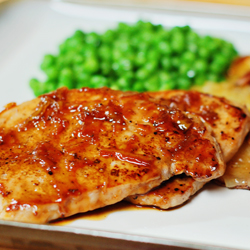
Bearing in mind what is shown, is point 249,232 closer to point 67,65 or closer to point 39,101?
point 39,101

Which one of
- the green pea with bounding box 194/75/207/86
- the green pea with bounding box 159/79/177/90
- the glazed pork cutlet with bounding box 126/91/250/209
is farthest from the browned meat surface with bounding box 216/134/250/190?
the green pea with bounding box 194/75/207/86

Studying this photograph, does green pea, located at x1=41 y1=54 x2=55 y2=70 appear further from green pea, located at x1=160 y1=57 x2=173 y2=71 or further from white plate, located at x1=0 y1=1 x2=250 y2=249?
green pea, located at x1=160 y1=57 x2=173 y2=71

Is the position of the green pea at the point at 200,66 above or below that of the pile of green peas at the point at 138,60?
below

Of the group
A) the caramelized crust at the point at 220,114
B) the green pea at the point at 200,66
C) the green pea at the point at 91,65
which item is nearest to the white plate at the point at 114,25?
the caramelized crust at the point at 220,114

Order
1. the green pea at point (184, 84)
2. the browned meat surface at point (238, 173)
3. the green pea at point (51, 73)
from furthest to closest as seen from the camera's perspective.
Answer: the green pea at point (184, 84), the green pea at point (51, 73), the browned meat surface at point (238, 173)

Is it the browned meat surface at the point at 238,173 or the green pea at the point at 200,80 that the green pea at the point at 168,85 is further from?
the browned meat surface at the point at 238,173

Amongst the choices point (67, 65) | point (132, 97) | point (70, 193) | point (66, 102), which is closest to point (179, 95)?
point (132, 97)

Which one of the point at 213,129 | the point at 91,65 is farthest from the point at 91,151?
the point at 91,65
